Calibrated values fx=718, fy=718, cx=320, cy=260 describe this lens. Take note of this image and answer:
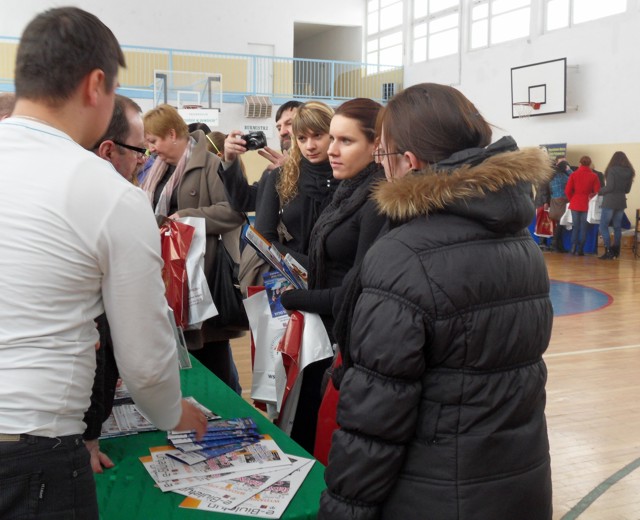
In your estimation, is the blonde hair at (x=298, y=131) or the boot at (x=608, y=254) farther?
the boot at (x=608, y=254)

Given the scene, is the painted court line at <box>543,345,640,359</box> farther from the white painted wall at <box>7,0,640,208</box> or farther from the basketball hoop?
the basketball hoop

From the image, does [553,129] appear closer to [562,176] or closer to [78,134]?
[562,176]

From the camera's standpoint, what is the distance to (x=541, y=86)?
15.3 m

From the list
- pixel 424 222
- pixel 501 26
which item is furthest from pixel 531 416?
pixel 501 26

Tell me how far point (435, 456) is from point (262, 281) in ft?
5.72

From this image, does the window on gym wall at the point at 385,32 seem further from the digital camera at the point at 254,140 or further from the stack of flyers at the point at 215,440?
the stack of flyers at the point at 215,440

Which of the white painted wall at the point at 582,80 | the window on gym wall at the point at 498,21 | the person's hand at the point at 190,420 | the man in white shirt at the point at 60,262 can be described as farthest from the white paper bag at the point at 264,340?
the window on gym wall at the point at 498,21

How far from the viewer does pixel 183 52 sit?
64.4 feet

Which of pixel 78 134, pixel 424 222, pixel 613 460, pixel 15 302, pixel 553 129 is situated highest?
pixel 553 129

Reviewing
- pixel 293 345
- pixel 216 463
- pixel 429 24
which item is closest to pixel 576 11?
pixel 429 24

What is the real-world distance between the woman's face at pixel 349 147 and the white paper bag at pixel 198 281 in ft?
2.51

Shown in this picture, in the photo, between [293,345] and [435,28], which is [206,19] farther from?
[293,345]

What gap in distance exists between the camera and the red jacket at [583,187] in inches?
515

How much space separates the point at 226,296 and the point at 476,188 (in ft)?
6.55
